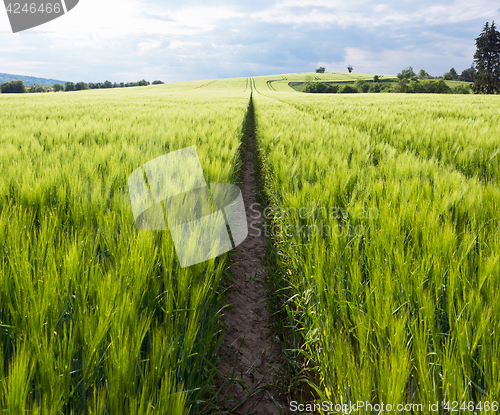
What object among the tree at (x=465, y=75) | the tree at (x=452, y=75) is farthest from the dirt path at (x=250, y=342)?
the tree at (x=465, y=75)

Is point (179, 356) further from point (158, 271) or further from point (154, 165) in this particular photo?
point (154, 165)

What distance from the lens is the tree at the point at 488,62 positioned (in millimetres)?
43531

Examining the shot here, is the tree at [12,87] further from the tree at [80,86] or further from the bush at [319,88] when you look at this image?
the bush at [319,88]

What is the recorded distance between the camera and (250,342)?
5.18 ft

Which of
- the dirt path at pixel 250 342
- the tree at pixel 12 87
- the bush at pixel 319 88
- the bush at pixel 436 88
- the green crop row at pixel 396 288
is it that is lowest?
the dirt path at pixel 250 342

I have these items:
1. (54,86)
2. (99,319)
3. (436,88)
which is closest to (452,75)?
(436,88)

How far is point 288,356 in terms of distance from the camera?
53.7 inches

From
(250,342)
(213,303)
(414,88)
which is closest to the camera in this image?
(213,303)

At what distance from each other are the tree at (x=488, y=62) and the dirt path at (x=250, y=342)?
193 ft

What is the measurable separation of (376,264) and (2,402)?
1.18m

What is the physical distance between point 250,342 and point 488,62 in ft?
206

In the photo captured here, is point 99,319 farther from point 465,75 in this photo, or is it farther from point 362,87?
point 465,75

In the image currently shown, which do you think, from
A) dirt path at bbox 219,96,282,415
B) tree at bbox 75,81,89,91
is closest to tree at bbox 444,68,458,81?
tree at bbox 75,81,89,91

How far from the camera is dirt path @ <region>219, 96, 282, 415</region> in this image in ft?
4.05
